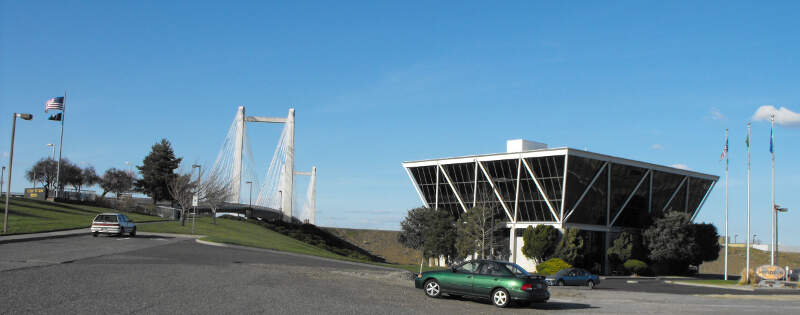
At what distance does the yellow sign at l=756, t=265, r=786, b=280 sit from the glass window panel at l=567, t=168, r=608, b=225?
24834mm

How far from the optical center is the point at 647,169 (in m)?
69.4

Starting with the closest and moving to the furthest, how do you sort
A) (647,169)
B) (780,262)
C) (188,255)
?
(188,255), (647,169), (780,262)

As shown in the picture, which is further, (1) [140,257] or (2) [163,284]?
(1) [140,257]

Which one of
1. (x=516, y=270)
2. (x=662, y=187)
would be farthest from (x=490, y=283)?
(x=662, y=187)

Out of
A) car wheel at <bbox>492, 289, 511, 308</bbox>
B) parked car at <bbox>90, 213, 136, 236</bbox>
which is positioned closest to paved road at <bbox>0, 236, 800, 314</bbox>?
car wheel at <bbox>492, 289, 511, 308</bbox>

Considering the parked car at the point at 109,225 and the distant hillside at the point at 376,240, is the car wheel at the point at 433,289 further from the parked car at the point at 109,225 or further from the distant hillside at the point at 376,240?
the distant hillside at the point at 376,240

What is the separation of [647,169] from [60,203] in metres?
59.1

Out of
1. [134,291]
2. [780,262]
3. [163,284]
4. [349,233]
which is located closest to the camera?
[134,291]

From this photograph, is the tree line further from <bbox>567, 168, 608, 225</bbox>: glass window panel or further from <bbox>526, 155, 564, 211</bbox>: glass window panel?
<bbox>526, 155, 564, 211</bbox>: glass window panel

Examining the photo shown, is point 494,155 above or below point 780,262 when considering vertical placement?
above

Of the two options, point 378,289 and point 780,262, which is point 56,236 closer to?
point 378,289

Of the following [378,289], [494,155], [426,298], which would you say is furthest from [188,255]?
[494,155]

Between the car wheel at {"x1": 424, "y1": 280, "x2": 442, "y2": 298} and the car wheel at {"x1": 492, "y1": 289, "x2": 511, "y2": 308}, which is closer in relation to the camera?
the car wheel at {"x1": 492, "y1": 289, "x2": 511, "y2": 308}

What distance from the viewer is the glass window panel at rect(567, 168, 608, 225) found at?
214ft
